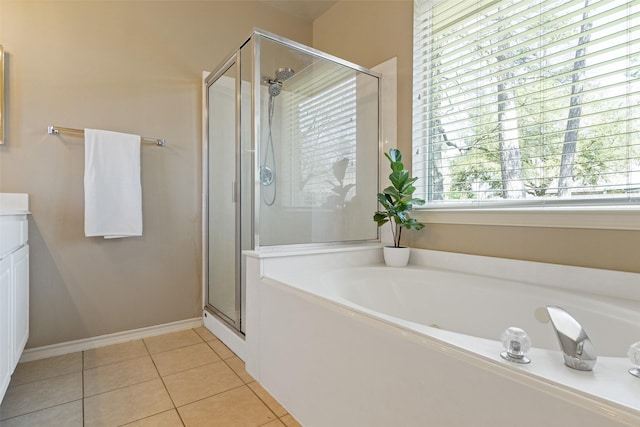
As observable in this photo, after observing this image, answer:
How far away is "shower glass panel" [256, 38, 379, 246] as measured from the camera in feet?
6.10

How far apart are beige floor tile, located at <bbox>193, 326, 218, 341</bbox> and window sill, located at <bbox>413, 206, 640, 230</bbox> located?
1633mm

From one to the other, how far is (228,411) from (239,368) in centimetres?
37

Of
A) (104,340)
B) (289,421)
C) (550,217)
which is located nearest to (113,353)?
(104,340)

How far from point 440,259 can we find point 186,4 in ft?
8.15

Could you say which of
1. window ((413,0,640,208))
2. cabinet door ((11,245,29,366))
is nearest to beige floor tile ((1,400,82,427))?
cabinet door ((11,245,29,366))

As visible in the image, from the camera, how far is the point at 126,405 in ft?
4.64

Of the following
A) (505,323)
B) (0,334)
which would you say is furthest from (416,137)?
(0,334)

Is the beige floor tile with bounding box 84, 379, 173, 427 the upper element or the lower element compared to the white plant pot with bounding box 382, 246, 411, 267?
lower

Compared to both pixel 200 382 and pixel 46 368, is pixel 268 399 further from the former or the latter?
pixel 46 368

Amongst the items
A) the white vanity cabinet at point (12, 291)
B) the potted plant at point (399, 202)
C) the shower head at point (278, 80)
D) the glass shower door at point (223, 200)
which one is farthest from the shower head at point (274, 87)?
the white vanity cabinet at point (12, 291)

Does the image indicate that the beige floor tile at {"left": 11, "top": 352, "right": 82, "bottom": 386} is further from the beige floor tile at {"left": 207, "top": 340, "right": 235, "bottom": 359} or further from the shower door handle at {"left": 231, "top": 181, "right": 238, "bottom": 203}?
the shower door handle at {"left": 231, "top": 181, "right": 238, "bottom": 203}

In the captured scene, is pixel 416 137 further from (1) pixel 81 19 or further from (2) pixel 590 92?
(1) pixel 81 19

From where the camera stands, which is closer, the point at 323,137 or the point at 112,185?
the point at 112,185

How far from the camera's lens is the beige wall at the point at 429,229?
1.32 meters
